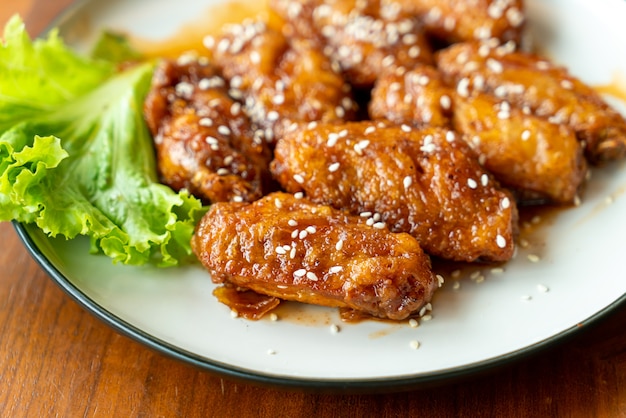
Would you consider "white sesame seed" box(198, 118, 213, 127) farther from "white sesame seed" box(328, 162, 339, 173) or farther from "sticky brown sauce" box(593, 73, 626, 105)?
"sticky brown sauce" box(593, 73, 626, 105)

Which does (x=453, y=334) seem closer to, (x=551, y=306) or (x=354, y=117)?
(x=551, y=306)

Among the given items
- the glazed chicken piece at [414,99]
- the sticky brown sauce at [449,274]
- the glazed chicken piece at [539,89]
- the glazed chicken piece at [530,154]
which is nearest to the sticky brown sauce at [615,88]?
the sticky brown sauce at [449,274]

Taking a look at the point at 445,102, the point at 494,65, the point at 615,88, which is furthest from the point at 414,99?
the point at 615,88

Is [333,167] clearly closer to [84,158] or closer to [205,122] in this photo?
[205,122]

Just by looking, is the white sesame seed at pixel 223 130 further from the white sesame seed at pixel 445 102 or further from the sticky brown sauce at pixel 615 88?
the sticky brown sauce at pixel 615 88

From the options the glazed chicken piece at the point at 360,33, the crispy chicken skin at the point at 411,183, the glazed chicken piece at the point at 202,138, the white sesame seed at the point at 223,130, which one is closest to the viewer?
the crispy chicken skin at the point at 411,183
